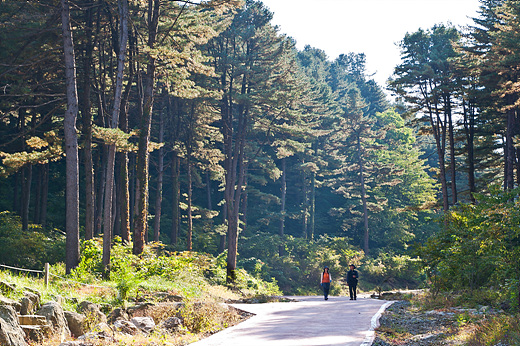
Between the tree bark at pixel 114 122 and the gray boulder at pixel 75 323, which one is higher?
the tree bark at pixel 114 122

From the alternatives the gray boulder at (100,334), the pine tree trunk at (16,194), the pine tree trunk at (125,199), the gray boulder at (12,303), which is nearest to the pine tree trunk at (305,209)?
the pine tree trunk at (16,194)

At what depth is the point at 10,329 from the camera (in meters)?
8.74

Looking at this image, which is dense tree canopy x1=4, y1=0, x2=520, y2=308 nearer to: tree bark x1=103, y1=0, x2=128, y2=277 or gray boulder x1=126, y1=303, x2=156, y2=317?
tree bark x1=103, y1=0, x2=128, y2=277

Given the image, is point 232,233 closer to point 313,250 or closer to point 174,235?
point 174,235

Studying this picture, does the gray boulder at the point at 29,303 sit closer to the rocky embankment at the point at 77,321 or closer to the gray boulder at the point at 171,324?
the rocky embankment at the point at 77,321

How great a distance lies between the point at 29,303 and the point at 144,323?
9.14 feet

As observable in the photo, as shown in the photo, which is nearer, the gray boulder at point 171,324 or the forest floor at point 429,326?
the forest floor at point 429,326

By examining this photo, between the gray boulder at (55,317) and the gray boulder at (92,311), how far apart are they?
0.95 metres

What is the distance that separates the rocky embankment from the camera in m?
9.04

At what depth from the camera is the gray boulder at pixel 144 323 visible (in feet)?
37.6

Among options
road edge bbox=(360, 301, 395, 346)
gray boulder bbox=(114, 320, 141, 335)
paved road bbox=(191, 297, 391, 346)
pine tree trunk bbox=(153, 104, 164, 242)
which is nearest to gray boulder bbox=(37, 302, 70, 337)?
gray boulder bbox=(114, 320, 141, 335)

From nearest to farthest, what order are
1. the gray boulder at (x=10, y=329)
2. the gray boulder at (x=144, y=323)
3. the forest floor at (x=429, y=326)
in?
the gray boulder at (x=10, y=329) → the forest floor at (x=429, y=326) → the gray boulder at (x=144, y=323)

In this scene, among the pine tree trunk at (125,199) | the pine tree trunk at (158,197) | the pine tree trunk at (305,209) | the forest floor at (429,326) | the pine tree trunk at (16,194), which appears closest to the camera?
the forest floor at (429,326)

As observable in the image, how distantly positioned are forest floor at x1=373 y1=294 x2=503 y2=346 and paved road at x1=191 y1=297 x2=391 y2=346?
1.34 ft
